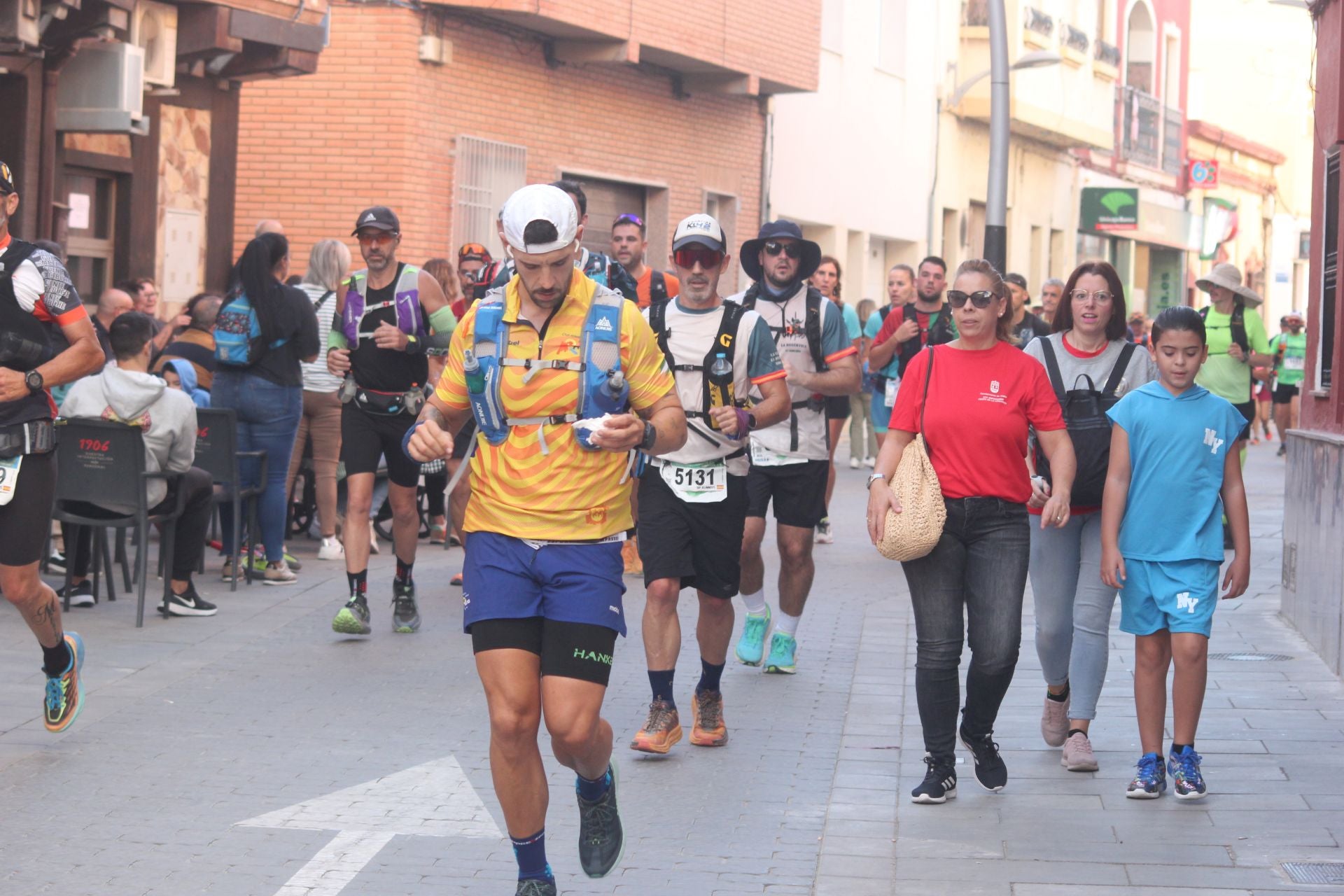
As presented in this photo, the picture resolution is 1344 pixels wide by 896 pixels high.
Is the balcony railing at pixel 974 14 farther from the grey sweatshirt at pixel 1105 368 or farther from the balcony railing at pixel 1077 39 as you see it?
the grey sweatshirt at pixel 1105 368

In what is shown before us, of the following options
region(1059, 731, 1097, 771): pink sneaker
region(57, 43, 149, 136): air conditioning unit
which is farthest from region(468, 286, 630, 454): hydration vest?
region(57, 43, 149, 136): air conditioning unit

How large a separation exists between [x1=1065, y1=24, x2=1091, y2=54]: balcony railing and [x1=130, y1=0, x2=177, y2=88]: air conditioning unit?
24.2m

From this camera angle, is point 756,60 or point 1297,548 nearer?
point 1297,548

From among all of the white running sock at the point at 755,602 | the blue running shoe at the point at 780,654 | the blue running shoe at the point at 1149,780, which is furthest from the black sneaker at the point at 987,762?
the blue running shoe at the point at 780,654

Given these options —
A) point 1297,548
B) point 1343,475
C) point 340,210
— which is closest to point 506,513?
point 1343,475

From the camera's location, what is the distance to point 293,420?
11250 millimetres

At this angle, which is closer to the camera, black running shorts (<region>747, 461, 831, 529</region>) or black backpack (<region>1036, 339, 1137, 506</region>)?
black backpack (<region>1036, 339, 1137, 506</region>)

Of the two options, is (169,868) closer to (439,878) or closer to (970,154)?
(439,878)

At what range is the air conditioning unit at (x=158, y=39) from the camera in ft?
46.6

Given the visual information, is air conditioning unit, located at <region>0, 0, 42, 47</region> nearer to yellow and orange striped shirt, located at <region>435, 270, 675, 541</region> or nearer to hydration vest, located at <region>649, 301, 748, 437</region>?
hydration vest, located at <region>649, 301, 748, 437</region>

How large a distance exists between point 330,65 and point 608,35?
309 cm

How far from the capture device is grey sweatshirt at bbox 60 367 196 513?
9.87 m

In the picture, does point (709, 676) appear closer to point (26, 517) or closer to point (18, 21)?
point (26, 517)

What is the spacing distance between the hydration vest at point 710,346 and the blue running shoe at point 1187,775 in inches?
80.5
